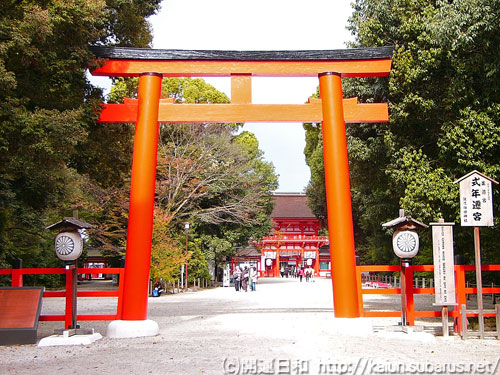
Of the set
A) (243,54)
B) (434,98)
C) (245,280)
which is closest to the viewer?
(243,54)

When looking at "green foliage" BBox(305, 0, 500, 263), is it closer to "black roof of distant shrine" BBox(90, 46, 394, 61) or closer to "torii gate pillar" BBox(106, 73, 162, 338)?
"black roof of distant shrine" BBox(90, 46, 394, 61)

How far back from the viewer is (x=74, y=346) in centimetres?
840

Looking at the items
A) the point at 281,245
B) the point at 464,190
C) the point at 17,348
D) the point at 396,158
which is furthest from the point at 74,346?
the point at 281,245

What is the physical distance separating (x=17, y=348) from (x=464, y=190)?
7.66 metres

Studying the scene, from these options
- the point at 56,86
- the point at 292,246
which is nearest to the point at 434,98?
the point at 56,86

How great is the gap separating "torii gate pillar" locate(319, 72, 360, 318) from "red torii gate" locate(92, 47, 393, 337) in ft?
0.06

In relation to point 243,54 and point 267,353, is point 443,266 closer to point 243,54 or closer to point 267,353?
point 267,353

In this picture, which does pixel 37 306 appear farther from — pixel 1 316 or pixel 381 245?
pixel 381 245

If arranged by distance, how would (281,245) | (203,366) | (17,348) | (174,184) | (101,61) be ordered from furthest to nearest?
(281,245)
(174,184)
(101,61)
(17,348)
(203,366)

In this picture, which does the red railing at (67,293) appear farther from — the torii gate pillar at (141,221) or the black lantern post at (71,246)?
the torii gate pillar at (141,221)

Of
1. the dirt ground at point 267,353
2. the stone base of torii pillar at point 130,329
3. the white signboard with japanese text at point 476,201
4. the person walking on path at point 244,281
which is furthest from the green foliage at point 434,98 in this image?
the person walking on path at point 244,281

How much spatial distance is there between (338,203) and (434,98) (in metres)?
3.87

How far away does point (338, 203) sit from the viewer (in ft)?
32.9

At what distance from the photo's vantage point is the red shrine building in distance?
49.2 m
